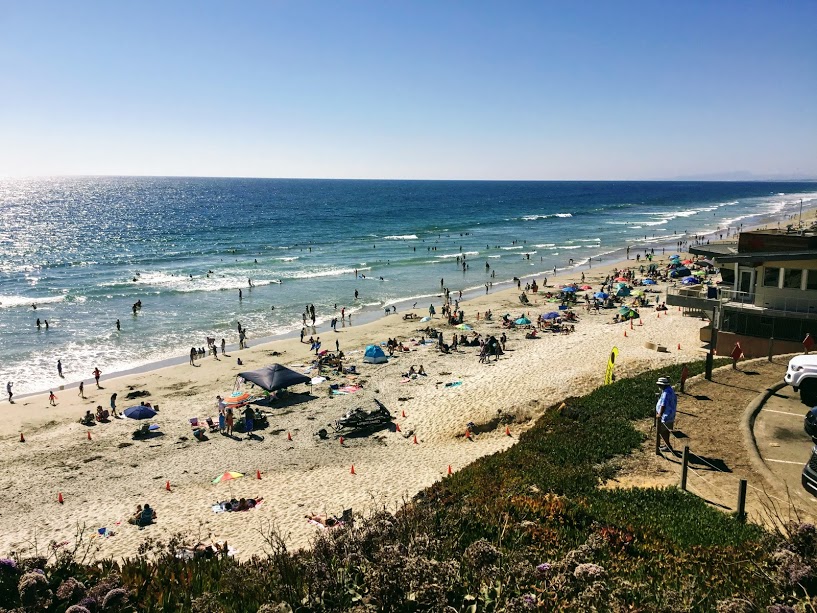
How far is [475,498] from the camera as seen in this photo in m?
11.1

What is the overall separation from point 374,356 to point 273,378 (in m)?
7.25

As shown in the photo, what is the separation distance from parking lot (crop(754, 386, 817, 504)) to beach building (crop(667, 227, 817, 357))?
5.79 m

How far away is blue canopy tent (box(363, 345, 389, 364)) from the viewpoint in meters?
31.4

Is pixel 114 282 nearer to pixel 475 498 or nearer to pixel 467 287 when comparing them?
pixel 467 287

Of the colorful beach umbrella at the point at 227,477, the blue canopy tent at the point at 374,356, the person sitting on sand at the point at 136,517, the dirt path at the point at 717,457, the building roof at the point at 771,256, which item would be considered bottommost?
the colorful beach umbrella at the point at 227,477

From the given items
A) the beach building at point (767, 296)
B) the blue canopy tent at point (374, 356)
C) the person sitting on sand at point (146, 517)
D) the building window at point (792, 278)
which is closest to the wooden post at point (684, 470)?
the beach building at point (767, 296)

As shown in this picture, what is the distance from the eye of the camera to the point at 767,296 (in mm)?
21594

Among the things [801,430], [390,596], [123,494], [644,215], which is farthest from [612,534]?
[644,215]

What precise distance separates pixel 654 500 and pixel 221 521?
11.1 metres

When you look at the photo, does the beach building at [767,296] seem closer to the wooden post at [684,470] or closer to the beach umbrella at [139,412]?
the wooden post at [684,470]

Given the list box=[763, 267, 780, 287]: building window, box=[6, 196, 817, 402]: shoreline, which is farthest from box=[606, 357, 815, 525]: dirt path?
box=[6, 196, 817, 402]: shoreline

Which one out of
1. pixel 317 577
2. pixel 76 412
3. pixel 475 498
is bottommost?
pixel 76 412

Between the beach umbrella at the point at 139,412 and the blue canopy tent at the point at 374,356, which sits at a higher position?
the blue canopy tent at the point at 374,356

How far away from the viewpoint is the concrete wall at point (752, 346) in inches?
821
